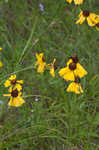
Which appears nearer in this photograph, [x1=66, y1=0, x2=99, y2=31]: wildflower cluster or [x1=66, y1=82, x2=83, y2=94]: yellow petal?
[x1=66, y1=82, x2=83, y2=94]: yellow petal

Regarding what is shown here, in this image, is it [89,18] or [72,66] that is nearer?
[72,66]

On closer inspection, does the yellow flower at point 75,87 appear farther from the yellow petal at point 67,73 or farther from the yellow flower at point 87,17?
the yellow flower at point 87,17

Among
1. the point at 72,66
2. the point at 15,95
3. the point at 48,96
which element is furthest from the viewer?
the point at 48,96

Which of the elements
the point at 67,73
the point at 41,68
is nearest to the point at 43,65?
the point at 41,68

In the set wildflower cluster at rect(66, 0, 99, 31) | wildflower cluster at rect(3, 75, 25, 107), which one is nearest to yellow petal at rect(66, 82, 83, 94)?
wildflower cluster at rect(3, 75, 25, 107)

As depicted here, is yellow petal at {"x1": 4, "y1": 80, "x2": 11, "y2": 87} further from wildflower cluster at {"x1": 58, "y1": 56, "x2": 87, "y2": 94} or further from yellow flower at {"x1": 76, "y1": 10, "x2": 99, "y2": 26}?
yellow flower at {"x1": 76, "y1": 10, "x2": 99, "y2": 26}

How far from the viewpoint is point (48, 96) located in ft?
5.60

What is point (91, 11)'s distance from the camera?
1.34m

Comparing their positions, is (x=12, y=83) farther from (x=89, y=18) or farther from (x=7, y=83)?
(x=89, y=18)

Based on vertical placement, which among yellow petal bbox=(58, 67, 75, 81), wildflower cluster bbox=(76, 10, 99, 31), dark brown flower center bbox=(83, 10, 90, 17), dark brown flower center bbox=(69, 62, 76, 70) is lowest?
yellow petal bbox=(58, 67, 75, 81)

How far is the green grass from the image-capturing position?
1.21m

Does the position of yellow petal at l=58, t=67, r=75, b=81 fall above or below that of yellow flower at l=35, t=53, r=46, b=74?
Result: below

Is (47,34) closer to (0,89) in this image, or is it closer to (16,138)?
(0,89)

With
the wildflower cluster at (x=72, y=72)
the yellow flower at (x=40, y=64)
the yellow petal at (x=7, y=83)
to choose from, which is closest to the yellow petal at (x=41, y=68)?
the yellow flower at (x=40, y=64)
